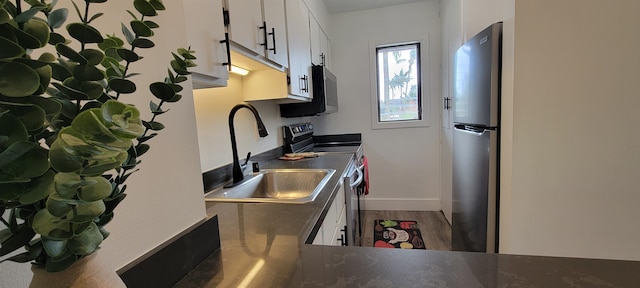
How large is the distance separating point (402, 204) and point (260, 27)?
9.32 feet

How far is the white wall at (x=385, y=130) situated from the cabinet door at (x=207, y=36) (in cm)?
250

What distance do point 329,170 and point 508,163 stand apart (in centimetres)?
96

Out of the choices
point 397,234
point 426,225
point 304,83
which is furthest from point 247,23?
point 426,225

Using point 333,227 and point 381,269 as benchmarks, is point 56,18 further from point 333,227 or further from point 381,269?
point 333,227

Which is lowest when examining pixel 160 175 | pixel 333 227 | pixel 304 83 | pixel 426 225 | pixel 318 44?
pixel 426 225

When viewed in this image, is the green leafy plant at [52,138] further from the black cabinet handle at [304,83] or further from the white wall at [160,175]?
the black cabinet handle at [304,83]

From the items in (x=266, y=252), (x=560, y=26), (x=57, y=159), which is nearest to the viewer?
(x=57, y=159)

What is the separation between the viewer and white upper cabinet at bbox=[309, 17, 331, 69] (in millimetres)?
2473

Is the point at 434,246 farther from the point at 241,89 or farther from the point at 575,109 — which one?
the point at 241,89

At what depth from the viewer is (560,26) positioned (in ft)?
4.00

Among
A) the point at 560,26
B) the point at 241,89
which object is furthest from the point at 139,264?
the point at 560,26

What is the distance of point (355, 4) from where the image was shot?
3166mm

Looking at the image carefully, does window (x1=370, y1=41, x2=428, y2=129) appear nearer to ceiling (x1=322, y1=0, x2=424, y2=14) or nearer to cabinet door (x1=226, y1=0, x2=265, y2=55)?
ceiling (x1=322, y1=0, x2=424, y2=14)

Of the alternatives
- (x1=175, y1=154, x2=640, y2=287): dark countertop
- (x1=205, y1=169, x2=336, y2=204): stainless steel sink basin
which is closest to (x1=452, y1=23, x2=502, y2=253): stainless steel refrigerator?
(x1=205, y1=169, x2=336, y2=204): stainless steel sink basin
